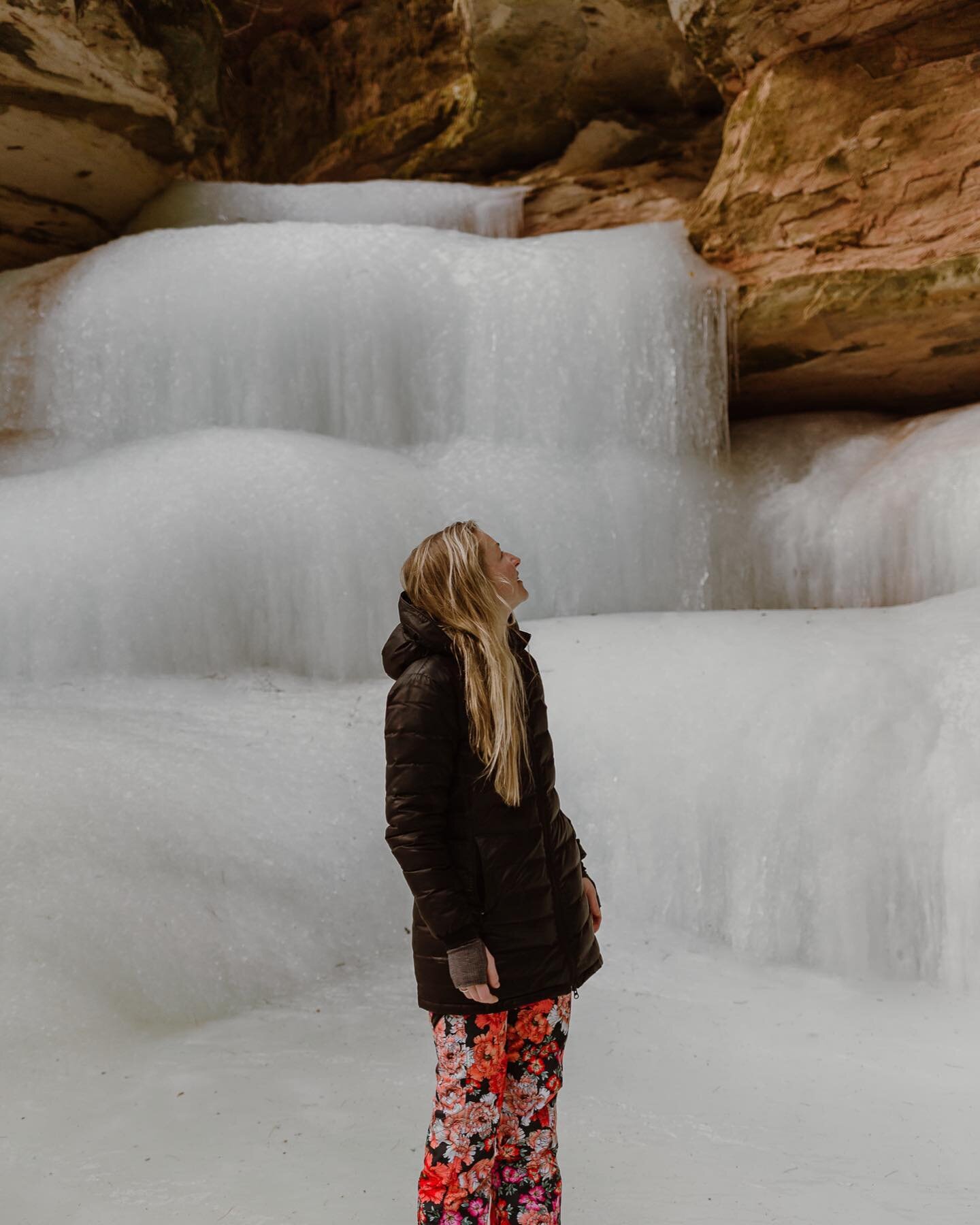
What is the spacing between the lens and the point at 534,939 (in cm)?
158

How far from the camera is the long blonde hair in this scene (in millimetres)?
1582

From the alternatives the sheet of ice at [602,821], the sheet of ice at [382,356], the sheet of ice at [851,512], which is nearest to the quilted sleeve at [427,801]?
the sheet of ice at [602,821]

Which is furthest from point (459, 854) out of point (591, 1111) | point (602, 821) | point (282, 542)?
point (282, 542)

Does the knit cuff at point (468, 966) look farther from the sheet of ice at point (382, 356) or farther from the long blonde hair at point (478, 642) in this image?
Answer: the sheet of ice at point (382, 356)

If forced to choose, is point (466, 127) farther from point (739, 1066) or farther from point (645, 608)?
point (739, 1066)

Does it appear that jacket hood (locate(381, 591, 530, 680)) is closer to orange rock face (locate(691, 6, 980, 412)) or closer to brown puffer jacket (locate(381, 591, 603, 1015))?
brown puffer jacket (locate(381, 591, 603, 1015))

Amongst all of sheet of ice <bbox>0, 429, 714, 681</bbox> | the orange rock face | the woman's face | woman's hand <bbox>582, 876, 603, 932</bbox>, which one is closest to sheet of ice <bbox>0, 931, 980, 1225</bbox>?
woman's hand <bbox>582, 876, 603, 932</bbox>

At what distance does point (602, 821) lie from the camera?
334 cm

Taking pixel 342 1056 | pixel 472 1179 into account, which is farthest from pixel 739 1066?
pixel 472 1179

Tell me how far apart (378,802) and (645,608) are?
1711 mm

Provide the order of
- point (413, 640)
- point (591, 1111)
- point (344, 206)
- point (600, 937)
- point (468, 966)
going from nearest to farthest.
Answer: point (468, 966) → point (413, 640) → point (591, 1111) → point (600, 937) → point (344, 206)

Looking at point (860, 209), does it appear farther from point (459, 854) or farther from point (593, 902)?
point (459, 854)

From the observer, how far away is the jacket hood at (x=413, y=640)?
1616mm

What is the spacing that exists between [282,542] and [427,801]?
107 inches
